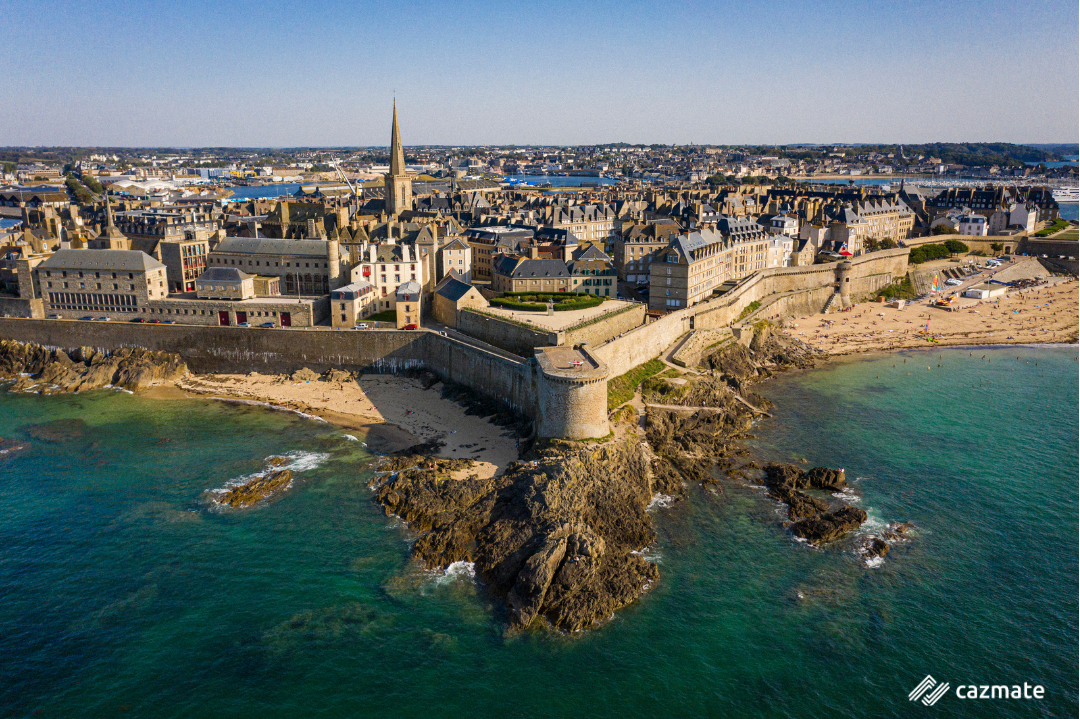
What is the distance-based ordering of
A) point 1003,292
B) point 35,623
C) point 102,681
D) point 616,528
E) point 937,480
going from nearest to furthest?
point 102,681
point 35,623
point 616,528
point 937,480
point 1003,292

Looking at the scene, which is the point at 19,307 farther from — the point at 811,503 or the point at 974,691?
the point at 974,691

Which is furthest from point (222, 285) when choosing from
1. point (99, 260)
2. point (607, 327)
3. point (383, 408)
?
point (607, 327)

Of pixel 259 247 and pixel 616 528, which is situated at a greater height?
pixel 259 247

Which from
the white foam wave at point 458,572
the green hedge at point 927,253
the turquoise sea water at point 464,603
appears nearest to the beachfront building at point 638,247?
the turquoise sea water at point 464,603

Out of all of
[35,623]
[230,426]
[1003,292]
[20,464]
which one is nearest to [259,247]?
[230,426]

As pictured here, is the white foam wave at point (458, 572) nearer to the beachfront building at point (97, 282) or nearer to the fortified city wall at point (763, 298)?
the fortified city wall at point (763, 298)

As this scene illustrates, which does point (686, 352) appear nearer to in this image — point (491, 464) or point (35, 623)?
point (491, 464)
